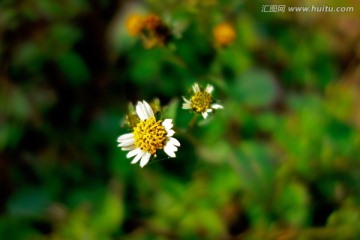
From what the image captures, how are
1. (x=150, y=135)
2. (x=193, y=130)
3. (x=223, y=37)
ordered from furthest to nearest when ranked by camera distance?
1. (x=193, y=130)
2. (x=223, y=37)
3. (x=150, y=135)

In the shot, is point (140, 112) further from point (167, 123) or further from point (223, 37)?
point (223, 37)

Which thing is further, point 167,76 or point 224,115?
point 167,76

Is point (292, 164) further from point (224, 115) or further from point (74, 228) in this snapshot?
point (74, 228)

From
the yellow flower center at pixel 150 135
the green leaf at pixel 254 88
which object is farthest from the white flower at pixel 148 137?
the green leaf at pixel 254 88

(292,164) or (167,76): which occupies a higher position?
(167,76)

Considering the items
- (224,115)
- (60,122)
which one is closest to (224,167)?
(224,115)

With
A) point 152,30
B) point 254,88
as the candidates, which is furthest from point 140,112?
point 254,88

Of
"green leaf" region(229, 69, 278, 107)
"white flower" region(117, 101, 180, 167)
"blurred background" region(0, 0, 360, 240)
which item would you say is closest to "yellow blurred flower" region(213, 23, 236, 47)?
"blurred background" region(0, 0, 360, 240)
